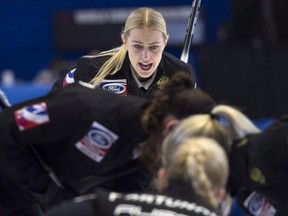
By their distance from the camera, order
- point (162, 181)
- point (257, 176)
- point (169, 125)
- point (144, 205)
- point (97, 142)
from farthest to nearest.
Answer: point (97, 142) < point (257, 176) < point (169, 125) < point (162, 181) < point (144, 205)

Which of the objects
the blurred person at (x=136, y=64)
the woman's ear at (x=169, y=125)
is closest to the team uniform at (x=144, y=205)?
the woman's ear at (x=169, y=125)

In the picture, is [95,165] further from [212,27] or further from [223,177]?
[212,27]

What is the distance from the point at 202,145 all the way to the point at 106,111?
0.76m

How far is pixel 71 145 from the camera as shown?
3898mm

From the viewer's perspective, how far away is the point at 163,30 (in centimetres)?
482

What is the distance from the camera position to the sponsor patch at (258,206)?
397 cm

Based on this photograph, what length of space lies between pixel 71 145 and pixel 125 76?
102cm

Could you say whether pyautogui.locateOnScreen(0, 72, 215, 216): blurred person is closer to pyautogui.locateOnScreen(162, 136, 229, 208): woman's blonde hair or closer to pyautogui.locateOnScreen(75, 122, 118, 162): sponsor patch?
pyautogui.locateOnScreen(75, 122, 118, 162): sponsor patch

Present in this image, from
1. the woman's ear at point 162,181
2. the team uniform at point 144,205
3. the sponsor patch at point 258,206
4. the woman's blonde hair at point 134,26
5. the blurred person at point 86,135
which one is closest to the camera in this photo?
the team uniform at point 144,205

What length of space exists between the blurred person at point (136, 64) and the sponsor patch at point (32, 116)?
923mm

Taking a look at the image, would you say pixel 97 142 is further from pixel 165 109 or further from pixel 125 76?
pixel 125 76

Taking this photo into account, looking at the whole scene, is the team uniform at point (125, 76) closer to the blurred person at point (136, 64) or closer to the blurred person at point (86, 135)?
the blurred person at point (136, 64)

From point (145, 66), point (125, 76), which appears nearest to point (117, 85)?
point (125, 76)

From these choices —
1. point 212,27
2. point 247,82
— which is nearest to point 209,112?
point 247,82
